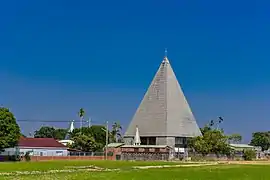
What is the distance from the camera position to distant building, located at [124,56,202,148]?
130125mm

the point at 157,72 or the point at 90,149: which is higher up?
the point at 157,72

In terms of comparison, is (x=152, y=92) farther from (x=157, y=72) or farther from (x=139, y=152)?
(x=139, y=152)

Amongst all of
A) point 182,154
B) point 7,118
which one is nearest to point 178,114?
point 182,154

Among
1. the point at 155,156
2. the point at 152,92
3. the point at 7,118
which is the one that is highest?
the point at 152,92

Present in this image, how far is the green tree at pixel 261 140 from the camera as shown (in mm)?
191500

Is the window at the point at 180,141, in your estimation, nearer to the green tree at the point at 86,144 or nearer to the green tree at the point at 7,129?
the green tree at the point at 86,144

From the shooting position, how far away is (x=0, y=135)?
263 ft

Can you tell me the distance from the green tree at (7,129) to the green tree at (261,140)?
13095 cm

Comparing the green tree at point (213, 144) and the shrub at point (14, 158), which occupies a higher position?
the green tree at point (213, 144)

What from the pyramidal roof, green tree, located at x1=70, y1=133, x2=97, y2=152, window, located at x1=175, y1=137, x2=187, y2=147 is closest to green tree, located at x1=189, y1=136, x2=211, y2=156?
window, located at x1=175, y1=137, x2=187, y2=147

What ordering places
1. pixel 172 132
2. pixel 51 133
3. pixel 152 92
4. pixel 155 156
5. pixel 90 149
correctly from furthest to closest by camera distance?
pixel 51 133 < pixel 152 92 < pixel 172 132 < pixel 90 149 < pixel 155 156

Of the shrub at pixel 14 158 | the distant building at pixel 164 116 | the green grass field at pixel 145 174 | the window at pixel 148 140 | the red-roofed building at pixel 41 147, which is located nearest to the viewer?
the green grass field at pixel 145 174

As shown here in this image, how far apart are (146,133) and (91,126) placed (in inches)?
837

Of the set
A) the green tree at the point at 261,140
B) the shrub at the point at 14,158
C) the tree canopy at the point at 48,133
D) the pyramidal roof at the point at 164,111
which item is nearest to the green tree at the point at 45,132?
the tree canopy at the point at 48,133
